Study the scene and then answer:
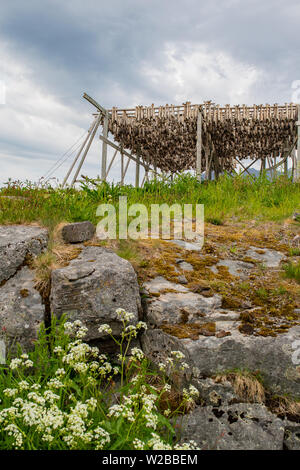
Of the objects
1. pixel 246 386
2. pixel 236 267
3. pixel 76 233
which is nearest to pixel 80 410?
pixel 246 386

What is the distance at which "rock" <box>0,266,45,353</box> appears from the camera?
2.98m

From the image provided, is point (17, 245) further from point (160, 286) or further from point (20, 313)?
point (160, 286)

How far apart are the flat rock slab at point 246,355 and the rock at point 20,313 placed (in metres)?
1.03

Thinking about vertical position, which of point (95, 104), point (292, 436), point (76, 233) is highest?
point (95, 104)

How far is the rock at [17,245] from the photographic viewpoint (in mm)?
3514

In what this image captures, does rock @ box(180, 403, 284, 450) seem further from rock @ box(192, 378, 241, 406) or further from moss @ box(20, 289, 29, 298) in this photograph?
moss @ box(20, 289, 29, 298)

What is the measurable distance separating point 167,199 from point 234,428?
5099 mm

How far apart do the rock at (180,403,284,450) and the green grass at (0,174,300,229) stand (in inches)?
111

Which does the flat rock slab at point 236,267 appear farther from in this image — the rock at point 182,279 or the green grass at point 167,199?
the green grass at point 167,199

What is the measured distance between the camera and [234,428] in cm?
227

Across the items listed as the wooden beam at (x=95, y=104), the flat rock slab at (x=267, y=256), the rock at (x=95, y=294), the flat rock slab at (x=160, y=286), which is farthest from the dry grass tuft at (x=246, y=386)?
the wooden beam at (x=95, y=104)

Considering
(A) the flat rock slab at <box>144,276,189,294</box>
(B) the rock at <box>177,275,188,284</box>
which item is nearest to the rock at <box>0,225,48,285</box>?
(A) the flat rock slab at <box>144,276,189,294</box>
